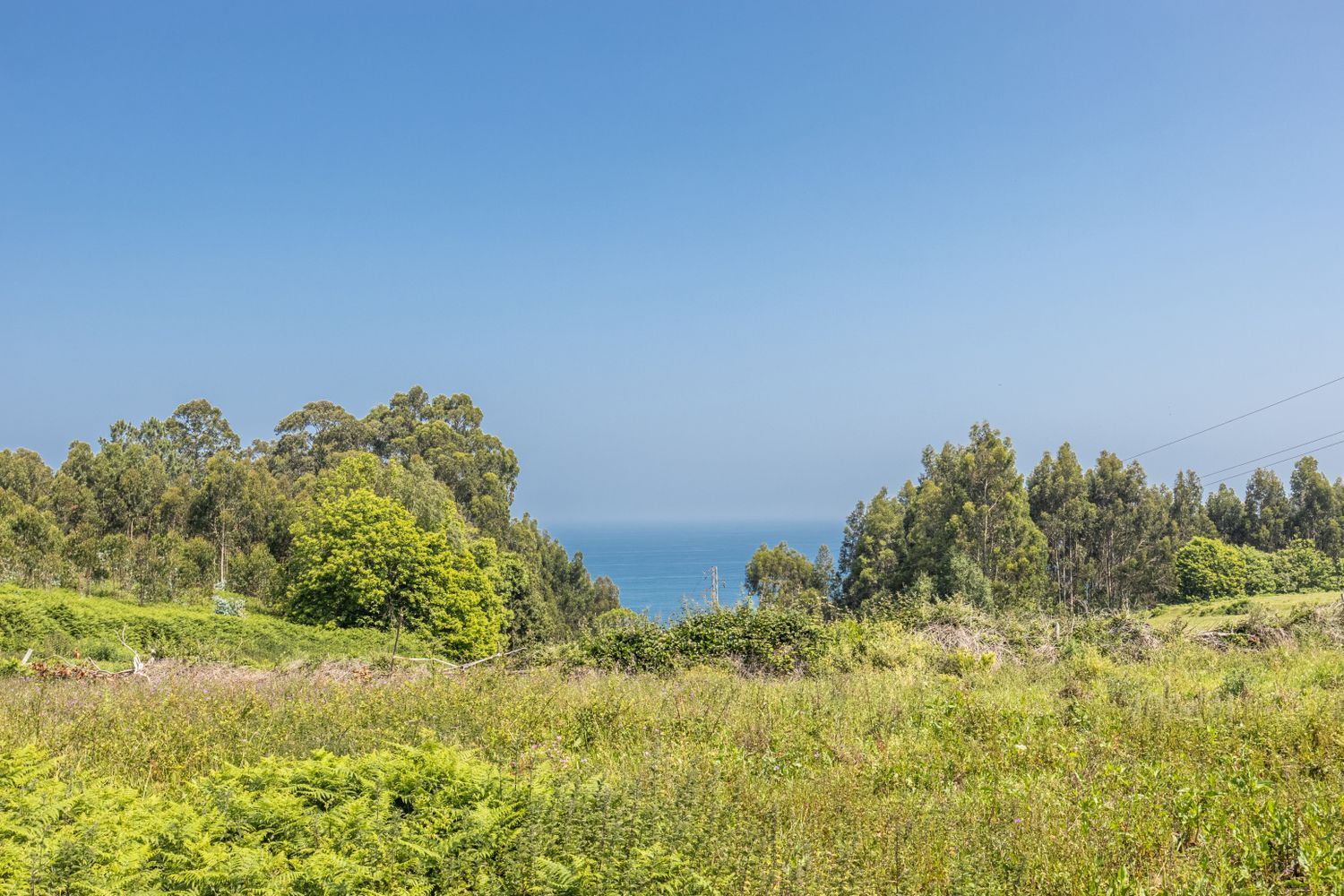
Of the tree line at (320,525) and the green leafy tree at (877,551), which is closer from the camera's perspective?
the tree line at (320,525)

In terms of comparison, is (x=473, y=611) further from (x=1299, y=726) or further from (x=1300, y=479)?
(x=1300, y=479)

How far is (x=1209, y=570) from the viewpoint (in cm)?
4516

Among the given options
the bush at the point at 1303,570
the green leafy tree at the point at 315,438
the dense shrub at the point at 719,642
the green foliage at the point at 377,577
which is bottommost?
the dense shrub at the point at 719,642

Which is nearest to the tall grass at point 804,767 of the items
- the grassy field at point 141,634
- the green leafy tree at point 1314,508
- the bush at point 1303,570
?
the grassy field at point 141,634

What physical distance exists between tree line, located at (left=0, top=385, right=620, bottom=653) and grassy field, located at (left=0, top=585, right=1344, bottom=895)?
26115 millimetres

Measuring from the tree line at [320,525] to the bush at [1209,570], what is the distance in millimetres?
34456

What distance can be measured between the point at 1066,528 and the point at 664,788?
5963cm

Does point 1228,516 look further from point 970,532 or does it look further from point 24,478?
point 24,478

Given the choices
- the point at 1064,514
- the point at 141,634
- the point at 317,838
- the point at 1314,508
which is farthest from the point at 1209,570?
the point at 317,838

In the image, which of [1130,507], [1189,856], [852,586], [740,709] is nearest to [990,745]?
[740,709]

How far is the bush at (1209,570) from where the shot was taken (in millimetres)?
44406

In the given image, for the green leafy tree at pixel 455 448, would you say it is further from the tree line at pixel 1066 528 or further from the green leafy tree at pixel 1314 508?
the green leafy tree at pixel 1314 508

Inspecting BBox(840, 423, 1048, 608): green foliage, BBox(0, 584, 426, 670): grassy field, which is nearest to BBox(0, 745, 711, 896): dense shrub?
BBox(0, 584, 426, 670): grassy field

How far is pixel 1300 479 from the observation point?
58.0m
